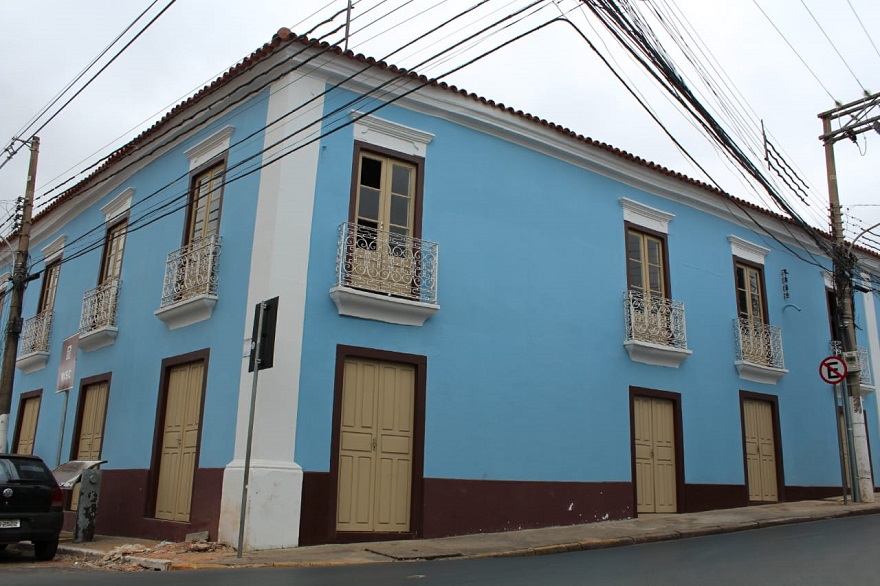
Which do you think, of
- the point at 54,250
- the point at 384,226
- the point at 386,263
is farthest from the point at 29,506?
the point at 54,250

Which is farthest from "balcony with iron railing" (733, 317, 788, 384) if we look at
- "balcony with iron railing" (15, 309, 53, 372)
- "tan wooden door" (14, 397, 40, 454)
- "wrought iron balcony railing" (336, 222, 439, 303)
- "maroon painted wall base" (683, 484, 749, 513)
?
"tan wooden door" (14, 397, 40, 454)

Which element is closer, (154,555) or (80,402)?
(154,555)

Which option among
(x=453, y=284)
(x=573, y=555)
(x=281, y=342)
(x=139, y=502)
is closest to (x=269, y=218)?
(x=281, y=342)

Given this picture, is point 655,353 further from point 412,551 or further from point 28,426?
point 28,426

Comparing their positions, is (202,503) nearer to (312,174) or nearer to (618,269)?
(312,174)

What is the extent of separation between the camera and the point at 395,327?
1057cm

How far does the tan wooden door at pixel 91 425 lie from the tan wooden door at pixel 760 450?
1155cm

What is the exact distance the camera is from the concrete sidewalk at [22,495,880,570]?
323 inches

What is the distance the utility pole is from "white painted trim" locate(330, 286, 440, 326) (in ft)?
22.1

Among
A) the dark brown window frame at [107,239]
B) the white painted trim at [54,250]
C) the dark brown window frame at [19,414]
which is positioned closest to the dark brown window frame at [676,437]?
the dark brown window frame at [107,239]

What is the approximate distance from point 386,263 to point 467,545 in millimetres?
3783

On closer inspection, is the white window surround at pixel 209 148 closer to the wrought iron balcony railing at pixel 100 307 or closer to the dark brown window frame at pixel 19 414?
the wrought iron balcony railing at pixel 100 307

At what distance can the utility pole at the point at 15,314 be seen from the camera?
42.9 feet

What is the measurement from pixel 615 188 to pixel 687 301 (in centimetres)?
251
